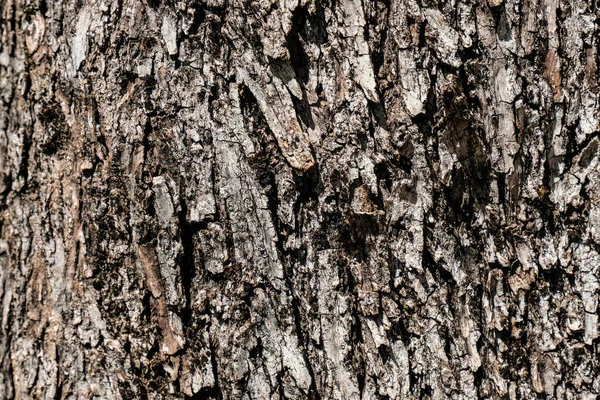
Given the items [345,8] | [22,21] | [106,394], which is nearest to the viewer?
[345,8]

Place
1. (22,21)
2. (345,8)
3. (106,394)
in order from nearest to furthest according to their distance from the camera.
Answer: (345,8), (106,394), (22,21)

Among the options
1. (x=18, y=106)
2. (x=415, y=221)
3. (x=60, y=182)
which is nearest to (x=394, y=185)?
(x=415, y=221)

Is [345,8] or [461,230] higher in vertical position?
[345,8]

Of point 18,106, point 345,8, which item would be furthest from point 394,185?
point 18,106

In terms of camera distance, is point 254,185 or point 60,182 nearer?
point 254,185

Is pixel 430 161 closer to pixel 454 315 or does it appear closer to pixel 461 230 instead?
pixel 461 230

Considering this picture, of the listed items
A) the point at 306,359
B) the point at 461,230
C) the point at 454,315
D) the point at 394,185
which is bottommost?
the point at 306,359
